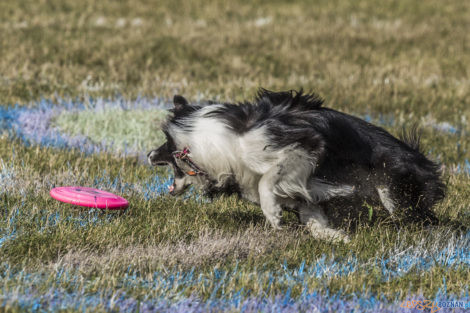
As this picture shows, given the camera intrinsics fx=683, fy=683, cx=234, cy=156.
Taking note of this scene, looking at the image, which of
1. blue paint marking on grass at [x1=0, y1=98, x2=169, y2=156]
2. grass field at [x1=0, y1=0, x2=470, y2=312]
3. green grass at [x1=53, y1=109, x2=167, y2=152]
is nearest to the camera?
grass field at [x1=0, y1=0, x2=470, y2=312]

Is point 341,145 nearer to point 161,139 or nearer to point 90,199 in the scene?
point 90,199

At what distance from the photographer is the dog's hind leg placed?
15.0 ft

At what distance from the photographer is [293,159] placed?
14.1 ft

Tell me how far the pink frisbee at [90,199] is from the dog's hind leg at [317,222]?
1240 mm

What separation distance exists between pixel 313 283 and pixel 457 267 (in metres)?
1.00

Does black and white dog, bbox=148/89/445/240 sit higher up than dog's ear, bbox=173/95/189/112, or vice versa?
dog's ear, bbox=173/95/189/112

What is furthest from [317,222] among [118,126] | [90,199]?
[118,126]

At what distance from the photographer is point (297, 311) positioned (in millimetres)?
3359

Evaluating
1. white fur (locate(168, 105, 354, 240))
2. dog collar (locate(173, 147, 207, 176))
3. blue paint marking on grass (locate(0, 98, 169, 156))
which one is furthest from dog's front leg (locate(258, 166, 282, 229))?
blue paint marking on grass (locate(0, 98, 169, 156))

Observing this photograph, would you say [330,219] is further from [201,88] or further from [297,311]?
[201,88]

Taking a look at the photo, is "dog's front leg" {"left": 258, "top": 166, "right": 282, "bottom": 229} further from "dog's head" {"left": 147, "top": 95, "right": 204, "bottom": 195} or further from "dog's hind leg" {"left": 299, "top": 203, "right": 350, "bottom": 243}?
"dog's head" {"left": 147, "top": 95, "right": 204, "bottom": 195}

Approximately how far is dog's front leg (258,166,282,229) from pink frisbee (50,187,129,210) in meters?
1.04

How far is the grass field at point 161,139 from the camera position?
3.58 m

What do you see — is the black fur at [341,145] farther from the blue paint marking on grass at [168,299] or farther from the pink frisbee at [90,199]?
the blue paint marking on grass at [168,299]
